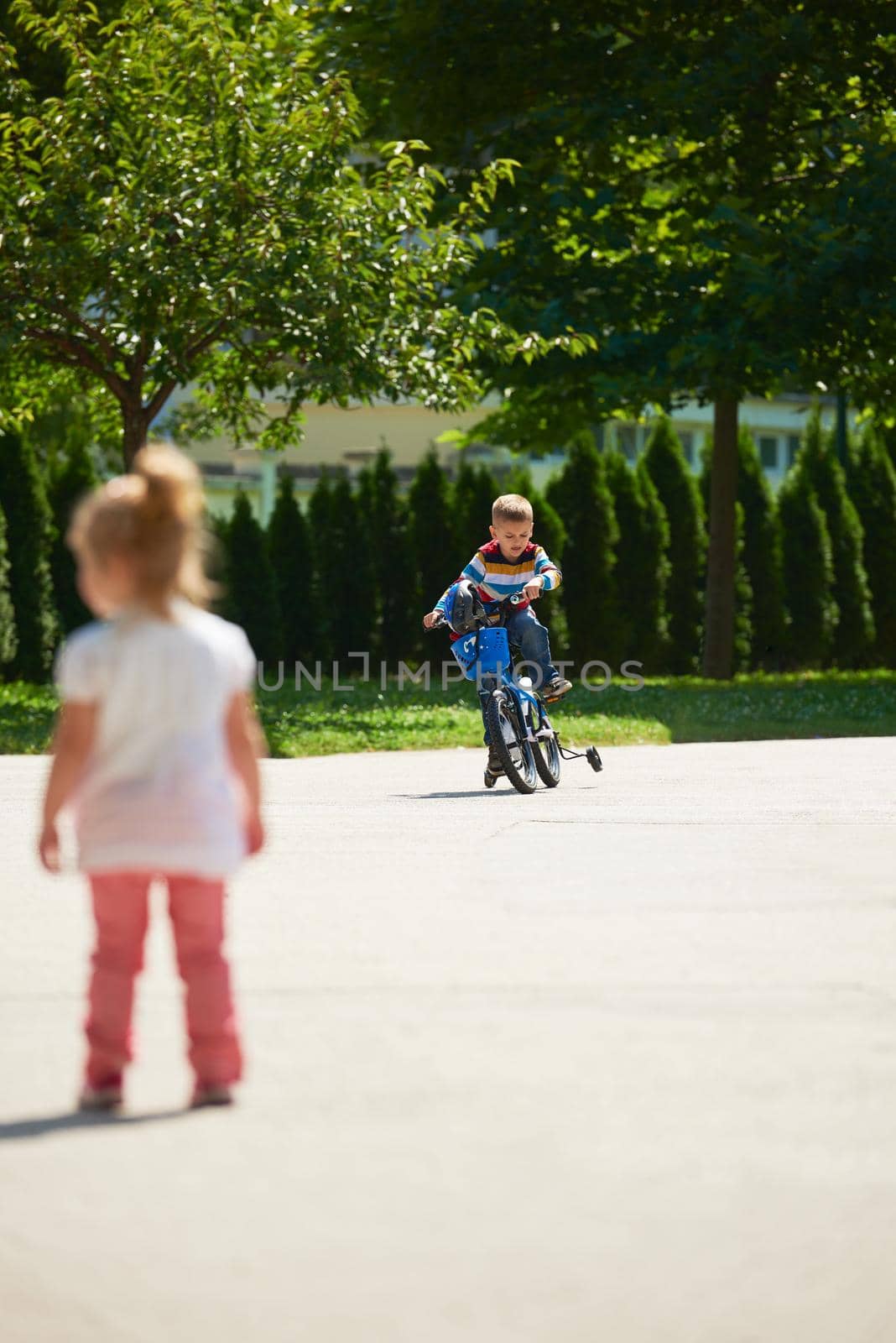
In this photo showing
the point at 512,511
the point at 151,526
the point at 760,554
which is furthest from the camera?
the point at 760,554

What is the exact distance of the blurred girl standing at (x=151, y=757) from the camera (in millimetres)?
4602

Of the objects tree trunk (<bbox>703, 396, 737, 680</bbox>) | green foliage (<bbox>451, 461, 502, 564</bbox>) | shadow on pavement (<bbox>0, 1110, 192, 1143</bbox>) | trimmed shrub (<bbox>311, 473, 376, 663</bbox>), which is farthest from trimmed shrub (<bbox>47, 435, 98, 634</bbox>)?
shadow on pavement (<bbox>0, 1110, 192, 1143</bbox>)

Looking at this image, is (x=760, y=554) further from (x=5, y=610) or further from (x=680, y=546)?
(x=5, y=610)

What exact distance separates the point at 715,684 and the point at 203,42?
9.65m

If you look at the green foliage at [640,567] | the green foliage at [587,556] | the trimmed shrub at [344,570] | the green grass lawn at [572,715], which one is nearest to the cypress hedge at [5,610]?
the green grass lawn at [572,715]

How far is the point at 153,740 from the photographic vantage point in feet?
15.3

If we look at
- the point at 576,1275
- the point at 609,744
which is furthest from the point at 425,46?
the point at 576,1275

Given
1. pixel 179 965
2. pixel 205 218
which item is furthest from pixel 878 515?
pixel 179 965

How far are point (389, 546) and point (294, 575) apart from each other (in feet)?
4.27

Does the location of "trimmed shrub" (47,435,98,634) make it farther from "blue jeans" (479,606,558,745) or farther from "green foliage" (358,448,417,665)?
"blue jeans" (479,606,558,745)

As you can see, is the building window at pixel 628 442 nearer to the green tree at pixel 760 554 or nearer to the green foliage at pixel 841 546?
the green foliage at pixel 841 546

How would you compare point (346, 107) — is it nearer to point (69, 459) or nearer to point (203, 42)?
point (203, 42)

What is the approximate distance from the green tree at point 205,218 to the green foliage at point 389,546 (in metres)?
8.14

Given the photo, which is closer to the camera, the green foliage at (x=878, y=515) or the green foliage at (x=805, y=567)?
the green foliage at (x=805, y=567)
